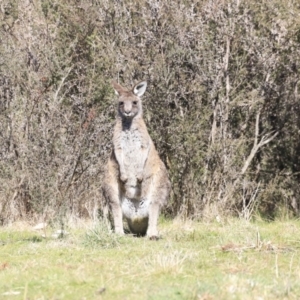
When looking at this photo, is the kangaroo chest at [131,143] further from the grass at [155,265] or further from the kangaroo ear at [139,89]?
the grass at [155,265]

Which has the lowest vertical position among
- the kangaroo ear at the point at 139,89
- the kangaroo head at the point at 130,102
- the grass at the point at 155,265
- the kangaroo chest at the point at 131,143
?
the grass at the point at 155,265

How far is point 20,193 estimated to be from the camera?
10953 millimetres

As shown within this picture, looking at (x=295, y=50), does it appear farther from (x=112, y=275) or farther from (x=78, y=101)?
(x=112, y=275)

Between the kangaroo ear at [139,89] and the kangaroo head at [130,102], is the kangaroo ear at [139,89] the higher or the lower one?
the higher one

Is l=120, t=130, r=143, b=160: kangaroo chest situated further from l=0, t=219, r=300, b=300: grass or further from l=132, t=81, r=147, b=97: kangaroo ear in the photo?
l=0, t=219, r=300, b=300: grass

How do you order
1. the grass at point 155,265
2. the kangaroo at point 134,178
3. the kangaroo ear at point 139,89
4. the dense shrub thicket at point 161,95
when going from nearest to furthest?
the grass at point 155,265 → the kangaroo at point 134,178 → the kangaroo ear at point 139,89 → the dense shrub thicket at point 161,95

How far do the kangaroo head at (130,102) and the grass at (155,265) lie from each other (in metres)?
1.68

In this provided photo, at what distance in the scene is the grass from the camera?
486cm

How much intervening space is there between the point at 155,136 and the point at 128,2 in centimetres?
244

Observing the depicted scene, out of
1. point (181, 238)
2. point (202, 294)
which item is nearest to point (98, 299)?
point (202, 294)

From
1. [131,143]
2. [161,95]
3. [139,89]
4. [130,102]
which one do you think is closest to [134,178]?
[131,143]

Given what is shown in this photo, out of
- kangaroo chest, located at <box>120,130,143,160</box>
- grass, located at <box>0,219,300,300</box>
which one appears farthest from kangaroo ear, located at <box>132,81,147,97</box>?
grass, located at <box>0,219,300,300</box>

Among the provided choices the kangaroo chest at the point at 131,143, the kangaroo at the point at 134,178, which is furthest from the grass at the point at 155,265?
the kangaroo chest at the point at 131,143

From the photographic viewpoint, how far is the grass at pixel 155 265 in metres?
4.86
